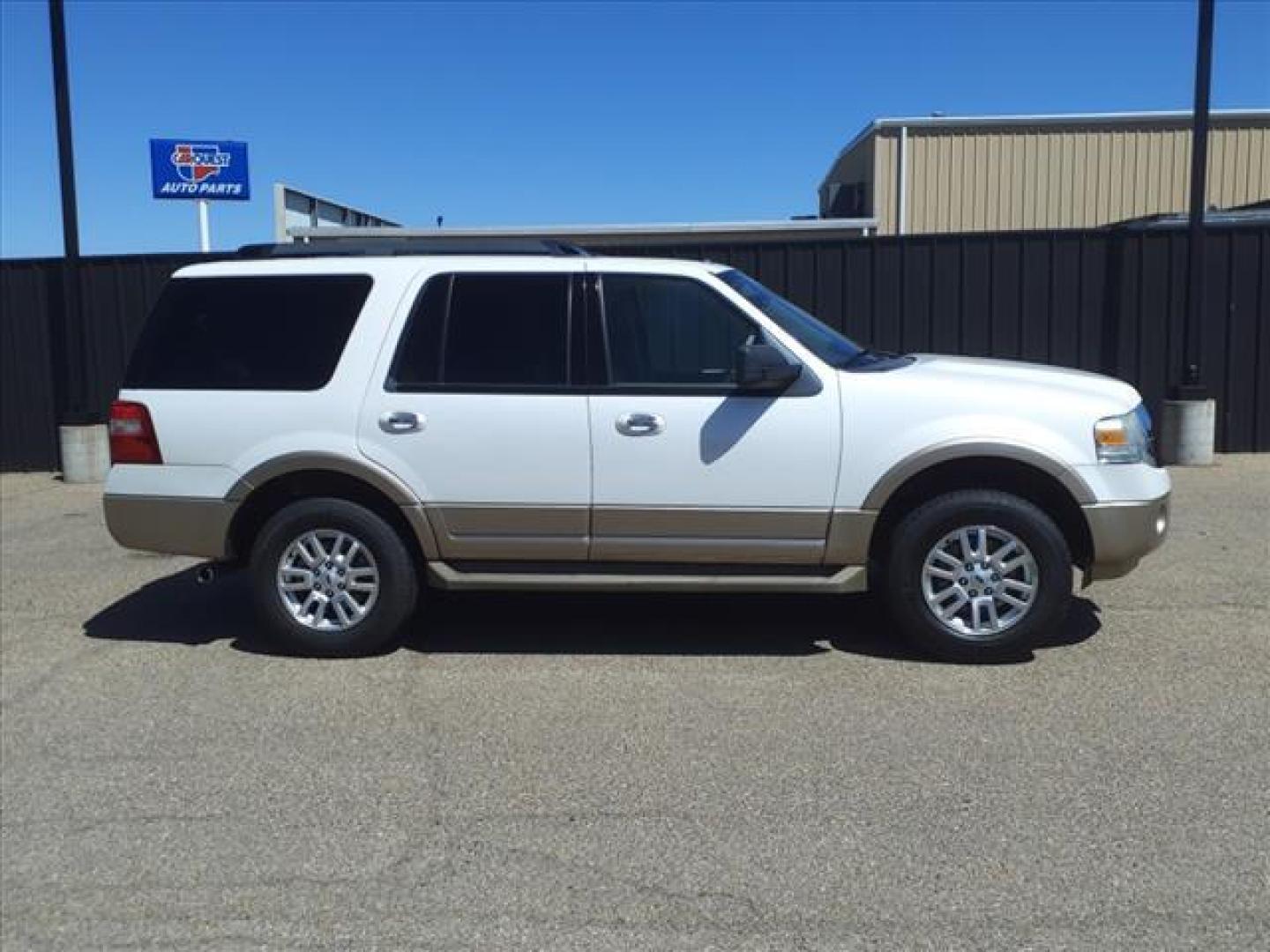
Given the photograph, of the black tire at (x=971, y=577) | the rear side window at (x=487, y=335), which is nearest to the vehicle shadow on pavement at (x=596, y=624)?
the black tire at (x=971, y=577)

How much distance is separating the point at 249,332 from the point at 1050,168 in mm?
16504

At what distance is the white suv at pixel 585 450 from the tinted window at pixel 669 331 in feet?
0.04

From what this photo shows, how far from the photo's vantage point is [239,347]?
591 cm

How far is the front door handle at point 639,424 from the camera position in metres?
5.54

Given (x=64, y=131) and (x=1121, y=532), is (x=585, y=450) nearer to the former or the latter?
(x=1121, y=532)

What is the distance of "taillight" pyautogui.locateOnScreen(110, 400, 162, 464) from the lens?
5.87 metres

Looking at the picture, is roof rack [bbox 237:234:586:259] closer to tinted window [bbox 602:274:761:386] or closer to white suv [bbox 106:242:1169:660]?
white suv [bbox 106:242:1169:660]

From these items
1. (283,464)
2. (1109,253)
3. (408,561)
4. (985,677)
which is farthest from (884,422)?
(1109,253)

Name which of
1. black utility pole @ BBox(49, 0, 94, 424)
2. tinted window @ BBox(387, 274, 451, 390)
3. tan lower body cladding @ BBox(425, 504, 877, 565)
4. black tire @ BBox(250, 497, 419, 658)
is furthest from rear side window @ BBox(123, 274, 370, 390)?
black utility pole @ BBox(49, 0, 94, 424)

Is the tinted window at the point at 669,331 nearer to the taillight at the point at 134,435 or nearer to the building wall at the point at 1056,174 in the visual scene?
the taillight at the point at 134,435

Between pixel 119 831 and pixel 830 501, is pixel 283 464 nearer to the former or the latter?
pixel 119 831

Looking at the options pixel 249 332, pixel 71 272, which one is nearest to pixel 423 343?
pixel 249 332

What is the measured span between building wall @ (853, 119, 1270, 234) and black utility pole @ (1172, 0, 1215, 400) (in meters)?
7.70

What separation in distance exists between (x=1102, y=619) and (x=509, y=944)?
→ 419cm
